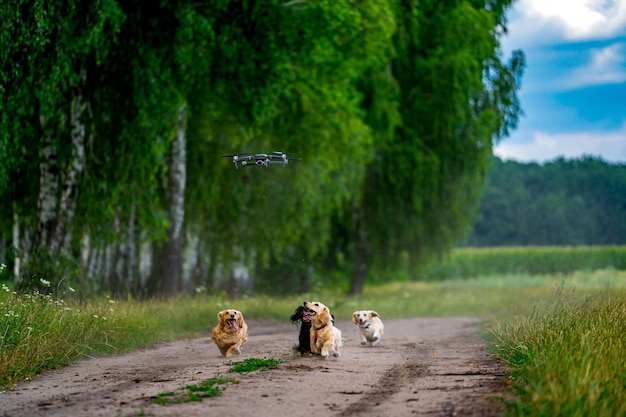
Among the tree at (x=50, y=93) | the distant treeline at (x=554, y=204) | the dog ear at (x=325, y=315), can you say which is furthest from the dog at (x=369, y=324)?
the distant treeline at (x=554, y=204)

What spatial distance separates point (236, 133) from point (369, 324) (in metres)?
16.2

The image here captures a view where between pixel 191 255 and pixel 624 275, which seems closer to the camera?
pixel 624 275

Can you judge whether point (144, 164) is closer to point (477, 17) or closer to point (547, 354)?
point (547, 354)

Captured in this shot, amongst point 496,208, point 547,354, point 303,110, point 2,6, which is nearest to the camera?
point 547,354

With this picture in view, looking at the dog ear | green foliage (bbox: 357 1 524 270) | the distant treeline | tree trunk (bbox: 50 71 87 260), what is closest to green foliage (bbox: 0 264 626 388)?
the dog ear

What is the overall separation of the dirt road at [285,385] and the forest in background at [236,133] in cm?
729

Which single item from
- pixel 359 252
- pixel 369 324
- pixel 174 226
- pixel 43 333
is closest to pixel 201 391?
pixel 43 333

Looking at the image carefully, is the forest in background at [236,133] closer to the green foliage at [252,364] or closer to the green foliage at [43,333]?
the green foliage at [43,333]

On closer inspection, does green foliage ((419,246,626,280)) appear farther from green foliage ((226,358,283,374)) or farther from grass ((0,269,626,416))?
green foliage ((226,358,283,374))

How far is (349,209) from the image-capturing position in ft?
143

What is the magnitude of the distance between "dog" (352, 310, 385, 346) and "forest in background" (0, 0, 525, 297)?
7146 millimetres

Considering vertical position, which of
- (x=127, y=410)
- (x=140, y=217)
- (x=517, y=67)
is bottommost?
(x=127, y=410)

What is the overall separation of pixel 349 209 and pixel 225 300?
17815 mm

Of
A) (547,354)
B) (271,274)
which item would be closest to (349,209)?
(271,274)
